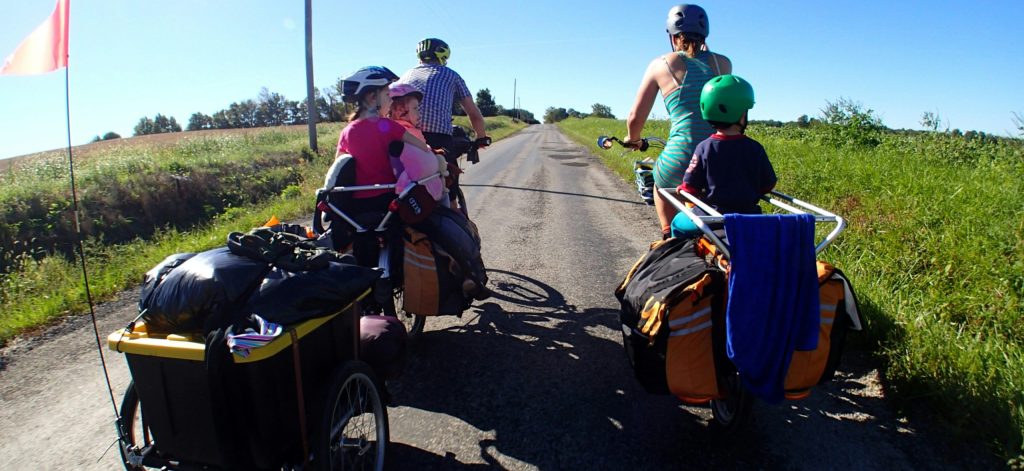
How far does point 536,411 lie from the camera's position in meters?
2.94

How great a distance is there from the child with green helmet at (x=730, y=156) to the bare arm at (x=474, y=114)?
2467 mm

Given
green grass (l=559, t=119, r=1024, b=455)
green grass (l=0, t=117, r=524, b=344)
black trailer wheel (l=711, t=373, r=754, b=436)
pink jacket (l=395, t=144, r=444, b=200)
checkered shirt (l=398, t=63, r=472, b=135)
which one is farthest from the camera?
green grass (l=0, t=117, r=524, b=344)

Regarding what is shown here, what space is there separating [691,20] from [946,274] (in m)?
2.66

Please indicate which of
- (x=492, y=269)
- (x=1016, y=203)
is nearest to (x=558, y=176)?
(x=492, y=269)

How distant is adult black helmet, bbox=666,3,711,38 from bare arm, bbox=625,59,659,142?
26cm

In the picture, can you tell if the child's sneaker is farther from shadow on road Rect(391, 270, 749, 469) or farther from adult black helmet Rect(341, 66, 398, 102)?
adult black helmet Rect(341, 66, 398, 102)

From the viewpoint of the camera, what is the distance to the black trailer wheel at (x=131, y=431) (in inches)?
79.7

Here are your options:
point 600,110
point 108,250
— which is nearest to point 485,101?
point 600,110

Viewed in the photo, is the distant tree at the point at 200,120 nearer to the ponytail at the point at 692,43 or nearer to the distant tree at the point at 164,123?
the distant tree at the point at 164,123

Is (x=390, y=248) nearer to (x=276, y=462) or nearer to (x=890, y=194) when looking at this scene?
(x=276, y=462)

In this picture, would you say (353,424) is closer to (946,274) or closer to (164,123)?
(946,274)

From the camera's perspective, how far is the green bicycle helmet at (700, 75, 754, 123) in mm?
2697

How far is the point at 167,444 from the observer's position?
196 centimetres

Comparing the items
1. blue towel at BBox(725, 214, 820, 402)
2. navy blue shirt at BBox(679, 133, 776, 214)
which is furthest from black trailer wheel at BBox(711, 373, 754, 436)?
navy blue shirt at BBox(679, 133, 776, 214)
